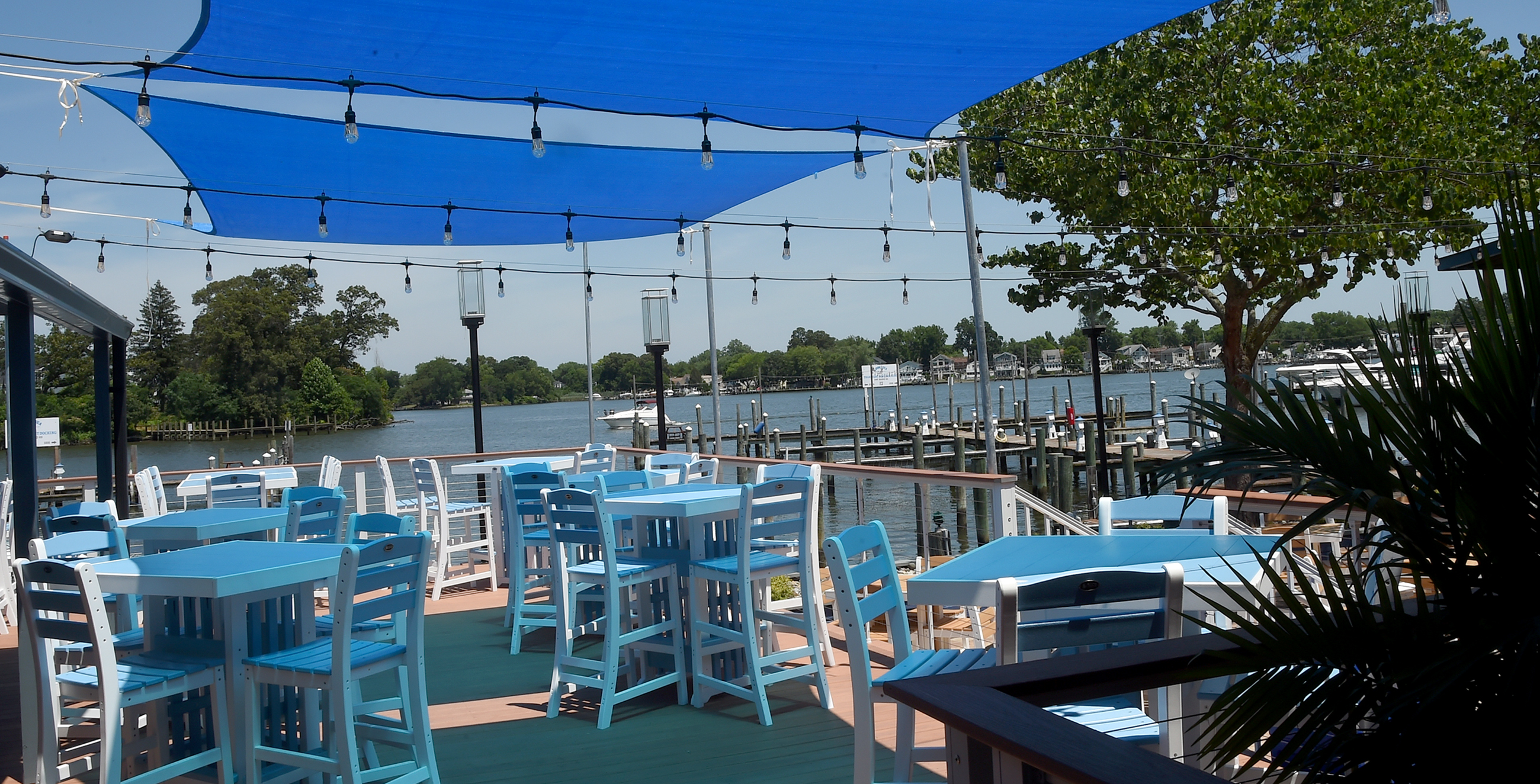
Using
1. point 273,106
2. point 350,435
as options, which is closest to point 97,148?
point 273,106

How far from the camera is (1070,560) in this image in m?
3.06

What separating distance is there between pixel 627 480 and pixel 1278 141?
13.7 metres

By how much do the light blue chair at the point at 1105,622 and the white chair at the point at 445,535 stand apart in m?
5.23

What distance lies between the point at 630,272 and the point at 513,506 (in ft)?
30.0

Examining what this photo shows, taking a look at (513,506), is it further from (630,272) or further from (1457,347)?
(630,272)

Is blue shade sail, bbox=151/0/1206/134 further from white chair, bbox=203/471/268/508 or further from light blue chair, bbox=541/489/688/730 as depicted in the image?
white chair, bbox=203/471/268/508

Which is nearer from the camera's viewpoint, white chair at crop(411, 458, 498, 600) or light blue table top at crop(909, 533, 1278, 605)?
light blue table top at crop(909, 533, 1278, 605)

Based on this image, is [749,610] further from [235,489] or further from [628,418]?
[628,418]

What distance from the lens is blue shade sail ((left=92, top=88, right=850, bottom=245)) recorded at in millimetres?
5781

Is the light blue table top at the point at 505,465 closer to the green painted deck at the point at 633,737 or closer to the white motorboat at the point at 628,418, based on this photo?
the green painted deck at the point at 633,737

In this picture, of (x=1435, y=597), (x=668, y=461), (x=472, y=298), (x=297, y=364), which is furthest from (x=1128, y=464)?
(x=297, y=364)

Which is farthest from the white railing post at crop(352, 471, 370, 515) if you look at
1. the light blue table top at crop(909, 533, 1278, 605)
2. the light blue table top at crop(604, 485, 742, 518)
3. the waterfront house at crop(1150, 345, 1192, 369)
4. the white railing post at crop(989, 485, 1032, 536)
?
the waterfront house at crop(1150, 345, 1192, 369)

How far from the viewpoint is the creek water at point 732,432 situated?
23359 mm

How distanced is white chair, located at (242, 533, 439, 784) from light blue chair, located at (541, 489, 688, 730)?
0.87 m
